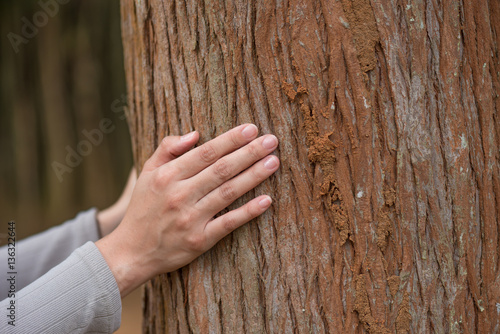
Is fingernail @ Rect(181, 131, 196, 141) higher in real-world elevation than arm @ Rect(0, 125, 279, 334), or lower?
A: higher

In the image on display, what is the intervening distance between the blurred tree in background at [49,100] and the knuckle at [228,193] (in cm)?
458

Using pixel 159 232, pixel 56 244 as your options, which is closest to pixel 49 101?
pixel 56 244

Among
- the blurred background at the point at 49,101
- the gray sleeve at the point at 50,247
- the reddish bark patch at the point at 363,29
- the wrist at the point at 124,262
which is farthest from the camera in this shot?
the blurred background at the point at 49,101

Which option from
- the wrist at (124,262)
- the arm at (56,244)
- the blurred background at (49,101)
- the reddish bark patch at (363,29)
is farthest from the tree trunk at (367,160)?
the blurred background at (49,101)

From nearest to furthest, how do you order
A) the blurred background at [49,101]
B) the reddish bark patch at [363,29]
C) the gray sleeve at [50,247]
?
the reddish bark patch at [363,29] → the gray sleeve at [50,247] → the blurred background at [49,101]

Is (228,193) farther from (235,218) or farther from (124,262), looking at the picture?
(124,262)

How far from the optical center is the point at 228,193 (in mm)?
1239

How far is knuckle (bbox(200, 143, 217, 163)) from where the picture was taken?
4.13ft

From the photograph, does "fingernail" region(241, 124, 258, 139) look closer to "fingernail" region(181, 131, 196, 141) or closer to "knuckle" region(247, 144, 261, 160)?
"knuckle" region(247, 144, 261, 160)

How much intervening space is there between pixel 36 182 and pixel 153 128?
458cm

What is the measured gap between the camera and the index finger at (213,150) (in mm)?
1238

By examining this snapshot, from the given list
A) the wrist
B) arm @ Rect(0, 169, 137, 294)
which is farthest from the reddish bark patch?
arm @ Rect(0, 169, 137, 294)

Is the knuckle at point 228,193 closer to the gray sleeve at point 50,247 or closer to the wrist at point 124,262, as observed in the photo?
the wrist at point 124,262

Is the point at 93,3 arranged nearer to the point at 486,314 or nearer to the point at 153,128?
the point at 153,128
